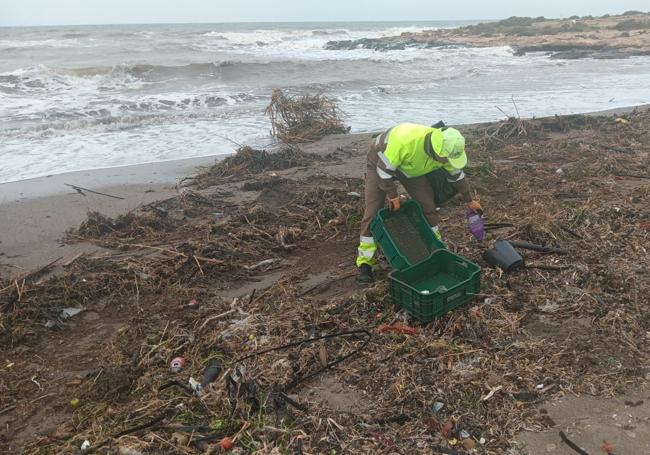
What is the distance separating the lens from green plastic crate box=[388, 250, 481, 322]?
3676 millimetres

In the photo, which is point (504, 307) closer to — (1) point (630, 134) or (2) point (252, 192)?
(2) point (252, 192)

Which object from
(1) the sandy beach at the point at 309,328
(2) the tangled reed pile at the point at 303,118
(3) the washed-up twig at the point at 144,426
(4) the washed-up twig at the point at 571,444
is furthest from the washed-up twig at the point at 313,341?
(2) the tangled reed pile at the point at 303,118

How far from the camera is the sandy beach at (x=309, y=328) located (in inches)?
114

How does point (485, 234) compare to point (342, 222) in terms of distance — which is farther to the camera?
point (342, 222)

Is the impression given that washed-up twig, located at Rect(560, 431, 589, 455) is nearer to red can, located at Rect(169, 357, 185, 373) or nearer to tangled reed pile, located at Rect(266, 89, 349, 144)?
red can, located at Rect(169, 357, 185, 373)

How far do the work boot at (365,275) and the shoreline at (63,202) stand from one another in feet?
10.3

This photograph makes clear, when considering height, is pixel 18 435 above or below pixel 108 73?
below

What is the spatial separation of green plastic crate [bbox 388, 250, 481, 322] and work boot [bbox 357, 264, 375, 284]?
0.49 m

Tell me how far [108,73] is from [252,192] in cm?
1784

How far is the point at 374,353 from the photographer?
3525 mm

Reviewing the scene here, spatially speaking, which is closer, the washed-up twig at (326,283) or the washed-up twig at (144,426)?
the washed-up twig at (144,426)

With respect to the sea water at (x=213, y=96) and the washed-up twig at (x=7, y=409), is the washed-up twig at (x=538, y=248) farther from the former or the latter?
the sea water at (x=213, y=96)

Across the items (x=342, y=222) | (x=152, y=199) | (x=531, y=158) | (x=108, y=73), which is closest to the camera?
(x=342, y=222)

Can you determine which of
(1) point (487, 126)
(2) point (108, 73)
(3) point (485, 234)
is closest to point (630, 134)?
(1) point (487, 126)
